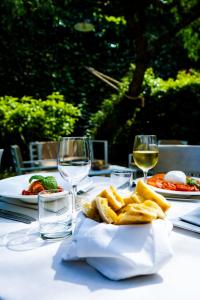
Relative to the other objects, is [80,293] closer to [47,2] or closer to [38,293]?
[38,293]

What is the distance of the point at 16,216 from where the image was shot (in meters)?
1.06

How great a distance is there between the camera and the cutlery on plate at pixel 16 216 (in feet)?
3.37

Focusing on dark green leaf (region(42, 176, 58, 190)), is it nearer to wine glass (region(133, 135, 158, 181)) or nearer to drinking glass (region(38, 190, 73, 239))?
drinking glass (region(38, 190, 73, 239))

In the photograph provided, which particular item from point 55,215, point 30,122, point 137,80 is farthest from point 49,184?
point 137,80

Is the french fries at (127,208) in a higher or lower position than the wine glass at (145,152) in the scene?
lower

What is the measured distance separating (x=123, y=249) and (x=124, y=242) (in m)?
0.02

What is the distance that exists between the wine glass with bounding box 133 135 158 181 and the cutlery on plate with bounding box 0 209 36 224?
59 cm

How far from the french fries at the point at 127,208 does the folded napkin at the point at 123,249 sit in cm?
2

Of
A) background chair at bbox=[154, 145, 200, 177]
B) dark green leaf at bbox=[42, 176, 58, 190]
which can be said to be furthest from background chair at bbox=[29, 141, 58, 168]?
dark green leaf at bbox=[42, 176, 58, 190]

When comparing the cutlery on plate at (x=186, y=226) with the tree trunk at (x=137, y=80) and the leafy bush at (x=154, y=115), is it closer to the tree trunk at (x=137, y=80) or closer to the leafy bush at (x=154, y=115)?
the tree trunk at (x=137, y=80)

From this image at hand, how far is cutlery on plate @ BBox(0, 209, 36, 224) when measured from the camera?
1027 mm

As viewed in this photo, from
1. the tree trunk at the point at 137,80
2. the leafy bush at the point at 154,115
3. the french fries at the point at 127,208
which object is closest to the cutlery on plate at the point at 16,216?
the french fries at the point at 127,208

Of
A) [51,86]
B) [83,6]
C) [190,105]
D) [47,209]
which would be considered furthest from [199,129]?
[47,209]

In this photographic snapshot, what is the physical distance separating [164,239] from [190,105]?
586 cm
